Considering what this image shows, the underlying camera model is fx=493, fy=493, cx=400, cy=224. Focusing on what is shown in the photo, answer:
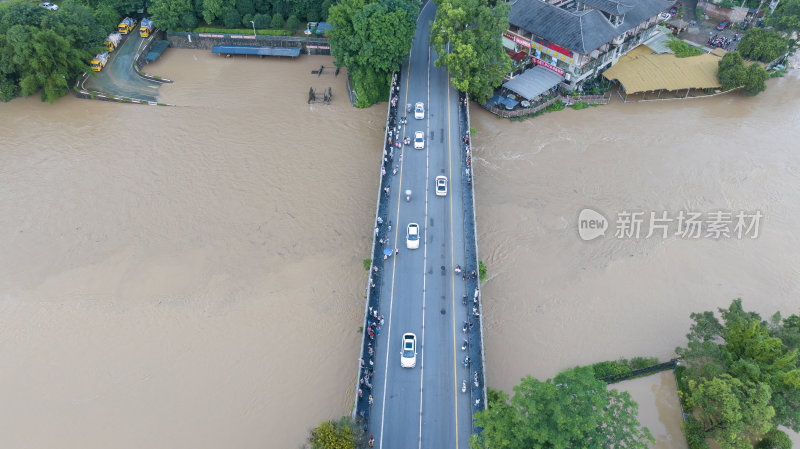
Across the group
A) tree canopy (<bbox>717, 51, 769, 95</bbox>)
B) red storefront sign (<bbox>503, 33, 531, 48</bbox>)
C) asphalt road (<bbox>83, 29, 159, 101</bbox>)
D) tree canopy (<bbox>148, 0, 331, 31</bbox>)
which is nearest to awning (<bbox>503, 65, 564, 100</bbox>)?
red storefront sign (<bbox>503, 33, 531, 48</bbox>)

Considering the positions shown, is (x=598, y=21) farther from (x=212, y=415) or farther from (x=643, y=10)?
(x=212, y=415)

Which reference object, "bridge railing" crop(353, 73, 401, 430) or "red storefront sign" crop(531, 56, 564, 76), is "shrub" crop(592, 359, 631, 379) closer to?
"bridge railing" crop(353, 73, 401, 430)

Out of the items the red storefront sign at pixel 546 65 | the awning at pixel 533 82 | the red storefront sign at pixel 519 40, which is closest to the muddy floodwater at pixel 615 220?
the awning at pixel 533 82

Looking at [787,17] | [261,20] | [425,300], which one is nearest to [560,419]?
[425,300]

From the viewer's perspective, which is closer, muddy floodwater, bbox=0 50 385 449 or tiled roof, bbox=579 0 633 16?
muddy floodwater, bbox=0 50 385 449

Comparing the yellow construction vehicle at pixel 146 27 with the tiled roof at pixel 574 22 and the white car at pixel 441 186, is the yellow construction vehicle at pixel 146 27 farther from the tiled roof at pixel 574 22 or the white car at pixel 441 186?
the white car at pixel 441 186

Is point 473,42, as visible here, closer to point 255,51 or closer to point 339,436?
point 255,51

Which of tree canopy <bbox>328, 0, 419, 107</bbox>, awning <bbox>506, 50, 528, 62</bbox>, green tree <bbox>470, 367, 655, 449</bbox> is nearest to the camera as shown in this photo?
green tree <bbox>470, 367, 655, 449</bbox>
